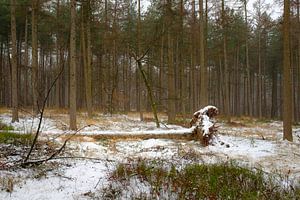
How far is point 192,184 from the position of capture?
19.4ft

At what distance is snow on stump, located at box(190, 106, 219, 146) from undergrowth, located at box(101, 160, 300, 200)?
427cm

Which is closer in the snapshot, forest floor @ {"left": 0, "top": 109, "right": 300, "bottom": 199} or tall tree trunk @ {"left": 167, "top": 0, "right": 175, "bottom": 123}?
forest floor @ {"left": 0, "top": 109, "right": 300, "bottom": 199}

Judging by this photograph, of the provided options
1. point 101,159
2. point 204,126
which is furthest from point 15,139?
point 204,126

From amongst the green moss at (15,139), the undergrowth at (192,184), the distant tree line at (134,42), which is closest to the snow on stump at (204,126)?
the distant tree line at (134,42)

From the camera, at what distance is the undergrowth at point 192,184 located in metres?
5.56

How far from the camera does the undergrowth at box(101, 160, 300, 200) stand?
5.56 metres

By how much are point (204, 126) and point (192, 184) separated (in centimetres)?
588

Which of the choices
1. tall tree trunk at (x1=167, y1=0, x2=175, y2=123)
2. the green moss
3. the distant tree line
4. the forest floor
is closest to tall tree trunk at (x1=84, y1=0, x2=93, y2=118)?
the distant tree line

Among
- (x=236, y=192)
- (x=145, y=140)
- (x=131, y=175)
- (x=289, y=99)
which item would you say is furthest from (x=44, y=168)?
(x=289, y=99)

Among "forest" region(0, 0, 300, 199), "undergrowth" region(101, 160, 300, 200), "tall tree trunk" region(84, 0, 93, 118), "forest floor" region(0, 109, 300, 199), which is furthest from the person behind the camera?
"tall tree trunk" region(84, 0, 93, 118)

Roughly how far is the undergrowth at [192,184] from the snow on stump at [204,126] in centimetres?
427

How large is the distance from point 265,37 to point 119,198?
1438 inches

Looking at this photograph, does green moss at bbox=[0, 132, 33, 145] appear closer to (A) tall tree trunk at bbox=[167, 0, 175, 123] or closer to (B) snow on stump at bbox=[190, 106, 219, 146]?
(B) snow on stump at bbox=[190, 106, 219, 146]

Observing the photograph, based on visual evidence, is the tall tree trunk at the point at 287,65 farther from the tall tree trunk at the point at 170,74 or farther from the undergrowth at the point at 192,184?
the undergrowth at the point at 192,184
